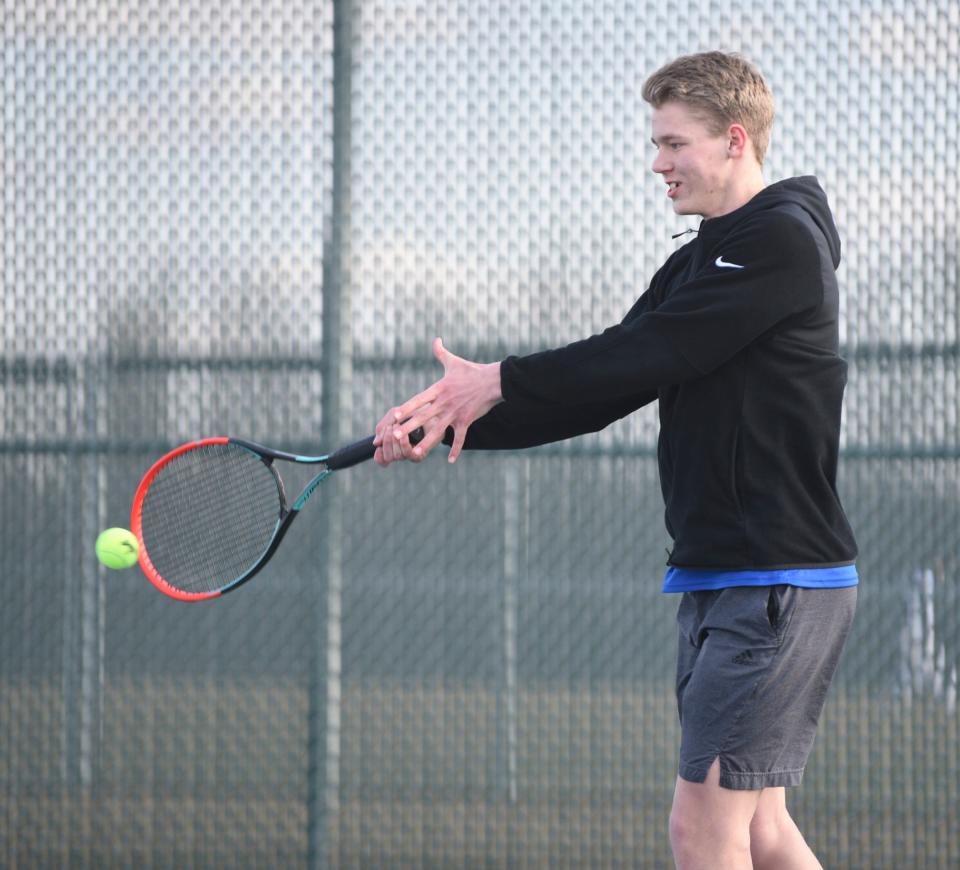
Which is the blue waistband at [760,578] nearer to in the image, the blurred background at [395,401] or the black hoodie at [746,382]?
the black hoodie at [746,382]

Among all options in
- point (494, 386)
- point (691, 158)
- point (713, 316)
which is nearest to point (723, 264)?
point (713, 316)

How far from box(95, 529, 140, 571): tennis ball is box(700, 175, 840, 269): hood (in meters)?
1.54

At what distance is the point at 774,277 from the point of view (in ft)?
8.30

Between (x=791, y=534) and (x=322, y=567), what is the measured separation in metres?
1.82

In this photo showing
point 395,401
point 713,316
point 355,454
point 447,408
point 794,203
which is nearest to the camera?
point 713,316

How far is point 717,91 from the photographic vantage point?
2.68 meters

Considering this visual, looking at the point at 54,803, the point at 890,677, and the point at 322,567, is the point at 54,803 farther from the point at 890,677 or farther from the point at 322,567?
the point at 890,677

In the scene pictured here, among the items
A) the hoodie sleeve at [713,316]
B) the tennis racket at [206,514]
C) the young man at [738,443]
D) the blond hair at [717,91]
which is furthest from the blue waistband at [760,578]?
the tennis racket at [206,514]

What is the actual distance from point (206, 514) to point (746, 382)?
1.38m

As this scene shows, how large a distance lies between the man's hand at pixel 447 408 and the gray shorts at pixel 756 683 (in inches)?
22.0

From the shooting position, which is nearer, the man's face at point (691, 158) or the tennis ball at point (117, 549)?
the man's face at point (691, 158)

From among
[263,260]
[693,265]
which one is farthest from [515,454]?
[693,265]

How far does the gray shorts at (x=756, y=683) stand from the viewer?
8.27 feet

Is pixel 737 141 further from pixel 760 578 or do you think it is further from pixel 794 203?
pixel 760 578
